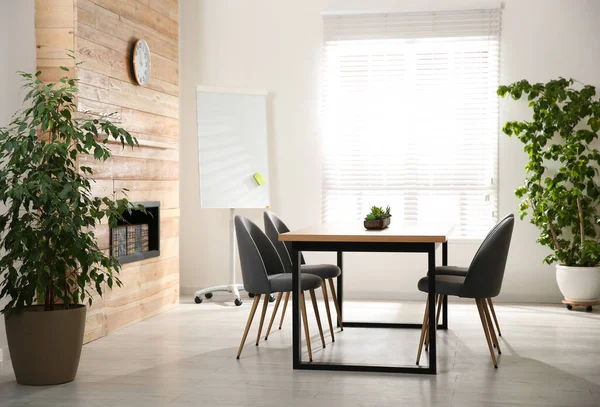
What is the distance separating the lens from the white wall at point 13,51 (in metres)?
4.51

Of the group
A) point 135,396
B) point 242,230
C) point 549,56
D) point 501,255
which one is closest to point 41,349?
point 135,396

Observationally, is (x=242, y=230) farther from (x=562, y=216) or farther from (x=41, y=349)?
(x=562, y=216)

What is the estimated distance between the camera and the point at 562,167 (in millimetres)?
6520

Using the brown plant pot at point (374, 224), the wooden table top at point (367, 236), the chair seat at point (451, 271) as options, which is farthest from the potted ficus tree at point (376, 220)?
the chair seat at point (451, 271)

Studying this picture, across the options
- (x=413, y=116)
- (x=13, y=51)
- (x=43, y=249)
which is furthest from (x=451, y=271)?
(x=13, y=51)

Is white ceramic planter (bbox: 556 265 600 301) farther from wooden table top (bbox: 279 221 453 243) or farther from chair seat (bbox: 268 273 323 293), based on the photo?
chair seat (bbox: 268 273 323 293)

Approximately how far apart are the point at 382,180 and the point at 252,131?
4.35ft

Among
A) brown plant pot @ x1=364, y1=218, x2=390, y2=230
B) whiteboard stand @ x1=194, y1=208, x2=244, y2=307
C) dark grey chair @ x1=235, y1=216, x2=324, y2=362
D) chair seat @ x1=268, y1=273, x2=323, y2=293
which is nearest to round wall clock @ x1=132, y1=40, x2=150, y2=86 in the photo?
whiteboard stand @ x1=194, y1=208, x2=244, y2=307

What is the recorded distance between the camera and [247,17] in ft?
24.1

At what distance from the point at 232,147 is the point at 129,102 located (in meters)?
1.47

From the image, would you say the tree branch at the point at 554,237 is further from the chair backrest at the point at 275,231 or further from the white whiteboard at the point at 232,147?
the white whiteboard at the point at 232,147

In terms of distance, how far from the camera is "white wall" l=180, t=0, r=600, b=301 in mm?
6836

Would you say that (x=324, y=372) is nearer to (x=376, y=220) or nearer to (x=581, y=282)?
(x=376, y=220)

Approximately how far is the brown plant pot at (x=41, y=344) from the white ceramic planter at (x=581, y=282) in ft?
13.8
